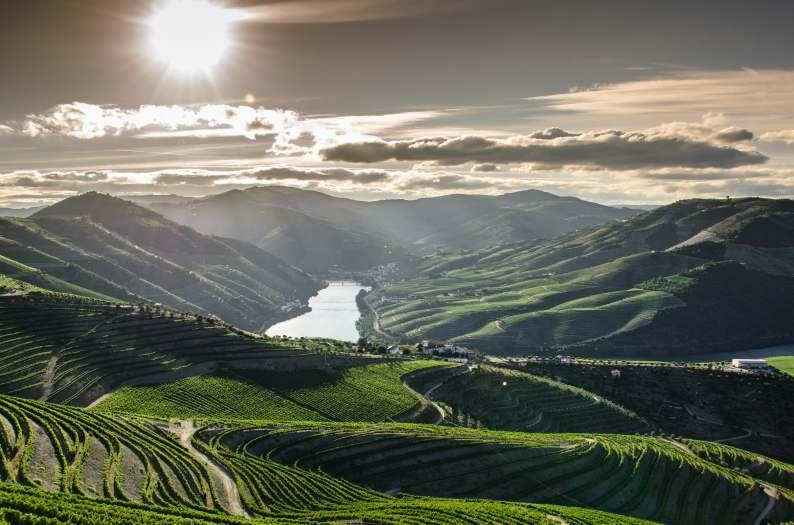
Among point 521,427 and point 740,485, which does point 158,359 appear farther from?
point 740,485

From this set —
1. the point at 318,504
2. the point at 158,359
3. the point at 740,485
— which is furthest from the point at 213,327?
the point at 740,485

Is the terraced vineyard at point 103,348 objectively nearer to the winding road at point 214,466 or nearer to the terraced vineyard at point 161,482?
the winding road at point 214,466

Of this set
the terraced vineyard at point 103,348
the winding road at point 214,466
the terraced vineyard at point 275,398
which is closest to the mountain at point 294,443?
the winding road at point 214,466

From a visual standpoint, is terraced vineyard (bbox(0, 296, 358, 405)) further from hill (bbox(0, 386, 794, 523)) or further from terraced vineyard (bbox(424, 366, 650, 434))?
terraced vineyard (bbox(424, 366, 650, 434))

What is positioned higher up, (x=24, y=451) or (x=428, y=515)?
(x=24, y=451)

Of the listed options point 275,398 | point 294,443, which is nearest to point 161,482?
point 294,443

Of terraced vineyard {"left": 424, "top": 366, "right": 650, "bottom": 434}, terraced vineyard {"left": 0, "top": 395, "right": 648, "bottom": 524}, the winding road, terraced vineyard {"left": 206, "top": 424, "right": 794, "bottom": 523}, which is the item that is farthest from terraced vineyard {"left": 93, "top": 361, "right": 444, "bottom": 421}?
terraced vineyard {"left": 0, "top": 395, "right": 648, "bottom": 524}
